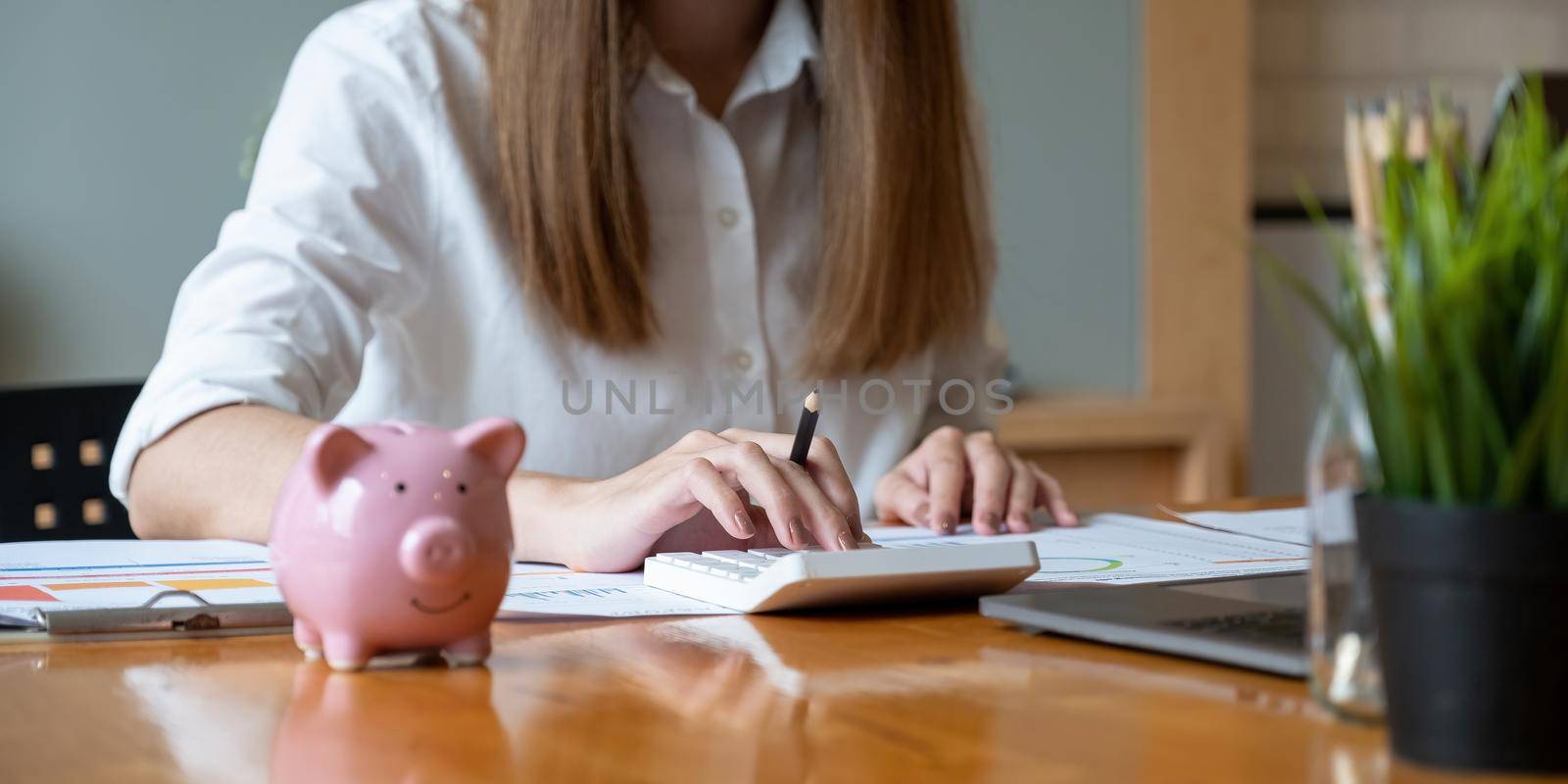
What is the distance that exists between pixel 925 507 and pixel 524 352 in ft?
1.43

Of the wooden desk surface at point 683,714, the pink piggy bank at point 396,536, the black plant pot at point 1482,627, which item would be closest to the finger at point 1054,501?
the wooden desk surface at point 683,714

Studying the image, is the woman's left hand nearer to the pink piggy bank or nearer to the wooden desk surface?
the wooden desk surface

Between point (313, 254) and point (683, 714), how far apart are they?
831 mm

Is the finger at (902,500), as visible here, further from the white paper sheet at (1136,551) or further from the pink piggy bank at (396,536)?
the pink piggy bank at (396,536)

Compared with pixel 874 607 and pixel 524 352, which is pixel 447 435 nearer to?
pixel 874 607

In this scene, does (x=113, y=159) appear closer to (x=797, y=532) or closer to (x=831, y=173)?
(x=831, y=173)

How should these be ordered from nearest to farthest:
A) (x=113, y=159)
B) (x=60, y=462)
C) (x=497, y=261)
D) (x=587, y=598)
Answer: (x=587, y=598) < (x=60, y=462) < (x=497, y=261) < (x=113, y=159)

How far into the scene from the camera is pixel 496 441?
23.6 inches

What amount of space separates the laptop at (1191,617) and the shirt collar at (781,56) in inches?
32.0

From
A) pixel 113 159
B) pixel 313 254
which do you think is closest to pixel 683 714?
pixel 313 254

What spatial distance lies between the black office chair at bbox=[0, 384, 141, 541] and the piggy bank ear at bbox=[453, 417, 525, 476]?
0.74 meters

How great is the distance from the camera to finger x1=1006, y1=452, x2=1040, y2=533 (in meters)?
1.09

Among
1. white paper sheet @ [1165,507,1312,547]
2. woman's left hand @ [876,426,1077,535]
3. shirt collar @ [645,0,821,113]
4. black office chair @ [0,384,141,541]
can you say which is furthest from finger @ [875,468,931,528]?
Result: black office chair @ [0,384,141,541]

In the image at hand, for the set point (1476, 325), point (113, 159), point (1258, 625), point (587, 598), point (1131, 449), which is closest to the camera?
point (1476, 325)
